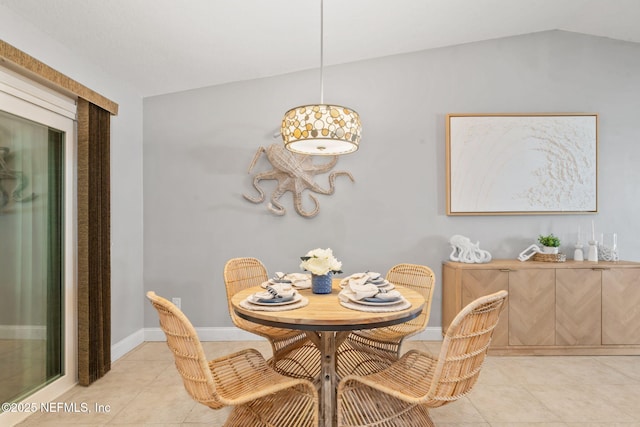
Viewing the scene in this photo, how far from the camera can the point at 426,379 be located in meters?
1.64

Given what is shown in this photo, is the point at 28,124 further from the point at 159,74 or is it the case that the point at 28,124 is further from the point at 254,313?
the point at 254,313

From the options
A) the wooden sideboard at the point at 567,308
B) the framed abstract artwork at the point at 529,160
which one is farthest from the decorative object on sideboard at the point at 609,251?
the framed abstract artwork at the point at 529,160

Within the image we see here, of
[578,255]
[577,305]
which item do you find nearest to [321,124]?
[577,305]

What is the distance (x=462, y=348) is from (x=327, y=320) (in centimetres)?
53

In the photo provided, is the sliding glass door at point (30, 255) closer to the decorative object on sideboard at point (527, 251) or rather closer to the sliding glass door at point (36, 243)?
the sliding glass door at point (36, 243)

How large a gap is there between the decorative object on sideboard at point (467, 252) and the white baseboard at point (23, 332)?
318 cm

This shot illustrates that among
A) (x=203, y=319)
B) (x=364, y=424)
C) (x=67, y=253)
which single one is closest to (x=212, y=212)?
(x=203, y=319)

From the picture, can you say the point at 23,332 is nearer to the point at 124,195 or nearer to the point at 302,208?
the point at 124,195

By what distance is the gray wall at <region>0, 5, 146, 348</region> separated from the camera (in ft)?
9.35

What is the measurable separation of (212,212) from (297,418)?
226 centimetres

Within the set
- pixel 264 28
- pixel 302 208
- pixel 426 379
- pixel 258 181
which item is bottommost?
pixel 426 379

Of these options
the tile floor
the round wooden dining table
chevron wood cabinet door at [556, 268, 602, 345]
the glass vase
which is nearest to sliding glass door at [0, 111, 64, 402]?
the tile floor

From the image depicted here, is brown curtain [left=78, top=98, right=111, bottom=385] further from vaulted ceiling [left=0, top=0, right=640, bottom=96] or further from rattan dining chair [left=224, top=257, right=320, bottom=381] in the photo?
rattan dining chair [left=224, top=257, right=320, bottom=381]

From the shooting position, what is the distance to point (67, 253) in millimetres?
2529
